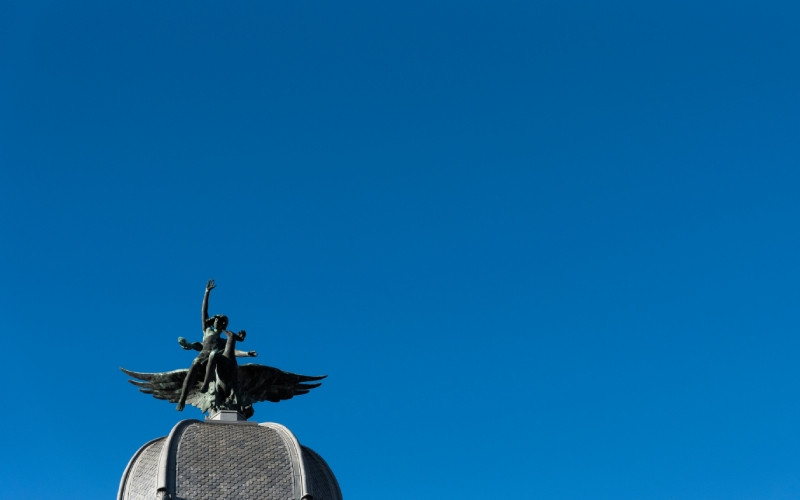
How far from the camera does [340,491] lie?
23.5 metres

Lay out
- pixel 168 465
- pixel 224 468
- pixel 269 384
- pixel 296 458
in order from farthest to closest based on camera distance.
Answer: pixel 269 384 → pixel 296 458 → pixel 224 468 → pixel 168 465

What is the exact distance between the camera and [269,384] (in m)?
26.8

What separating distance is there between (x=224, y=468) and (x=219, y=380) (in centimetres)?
337

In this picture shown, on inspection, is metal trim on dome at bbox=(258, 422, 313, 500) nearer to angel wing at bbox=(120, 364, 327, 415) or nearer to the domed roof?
the domed roof

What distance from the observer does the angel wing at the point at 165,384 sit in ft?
85.4

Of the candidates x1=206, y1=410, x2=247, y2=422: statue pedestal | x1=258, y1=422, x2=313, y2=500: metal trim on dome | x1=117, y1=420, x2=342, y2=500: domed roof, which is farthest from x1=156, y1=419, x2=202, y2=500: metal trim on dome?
x1=258, y1=422, x2=313, y2=500: metal trim on dome

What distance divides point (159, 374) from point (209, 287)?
2.13 metres

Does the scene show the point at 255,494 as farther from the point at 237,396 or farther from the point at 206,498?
the point at 237,396

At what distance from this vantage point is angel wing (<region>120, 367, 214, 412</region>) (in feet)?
85.4

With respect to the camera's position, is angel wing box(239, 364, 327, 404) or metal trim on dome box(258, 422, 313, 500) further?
angel wing box(239, 364, 327, 404)

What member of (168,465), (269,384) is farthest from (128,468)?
(269,384)

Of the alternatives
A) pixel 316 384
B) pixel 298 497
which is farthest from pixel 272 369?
pixel 298 497

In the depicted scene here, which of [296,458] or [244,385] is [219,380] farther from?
[296,458]

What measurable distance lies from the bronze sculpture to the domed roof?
5.35ft
